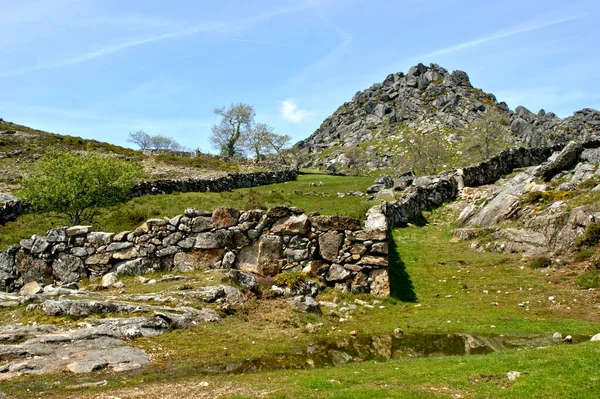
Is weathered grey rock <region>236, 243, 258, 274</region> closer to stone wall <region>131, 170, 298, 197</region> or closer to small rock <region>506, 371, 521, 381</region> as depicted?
small rock <region>506, 371, 521, 381</region>

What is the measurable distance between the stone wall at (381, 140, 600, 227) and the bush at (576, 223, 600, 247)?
42.5ft

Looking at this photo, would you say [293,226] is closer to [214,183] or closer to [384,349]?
[384,349]

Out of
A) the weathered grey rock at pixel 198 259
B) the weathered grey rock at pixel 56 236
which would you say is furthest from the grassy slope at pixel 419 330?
the weathered grey rock at pixel 56 236

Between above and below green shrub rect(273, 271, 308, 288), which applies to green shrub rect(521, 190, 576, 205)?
above

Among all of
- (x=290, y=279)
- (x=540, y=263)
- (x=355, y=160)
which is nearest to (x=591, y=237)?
(x=540, y=263)

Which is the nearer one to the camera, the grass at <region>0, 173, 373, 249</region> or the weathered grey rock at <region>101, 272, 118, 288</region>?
the weathered grey rock at <region>101, 272, 118, 288</region>

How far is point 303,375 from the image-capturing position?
10016 mm

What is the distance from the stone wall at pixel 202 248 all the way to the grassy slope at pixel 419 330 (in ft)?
8.47

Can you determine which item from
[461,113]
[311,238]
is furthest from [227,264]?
[461,113]

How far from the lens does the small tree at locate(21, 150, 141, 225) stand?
3058 cm

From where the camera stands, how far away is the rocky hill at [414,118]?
342 ft

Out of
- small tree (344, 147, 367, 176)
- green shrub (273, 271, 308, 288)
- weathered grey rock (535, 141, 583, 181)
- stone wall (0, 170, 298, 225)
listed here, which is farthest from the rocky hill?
green shrub (273, 271, 308, 288)

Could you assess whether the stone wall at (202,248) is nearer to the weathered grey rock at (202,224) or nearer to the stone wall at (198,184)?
the weathered grey rock at (202,224)

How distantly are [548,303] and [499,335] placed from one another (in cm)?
456
